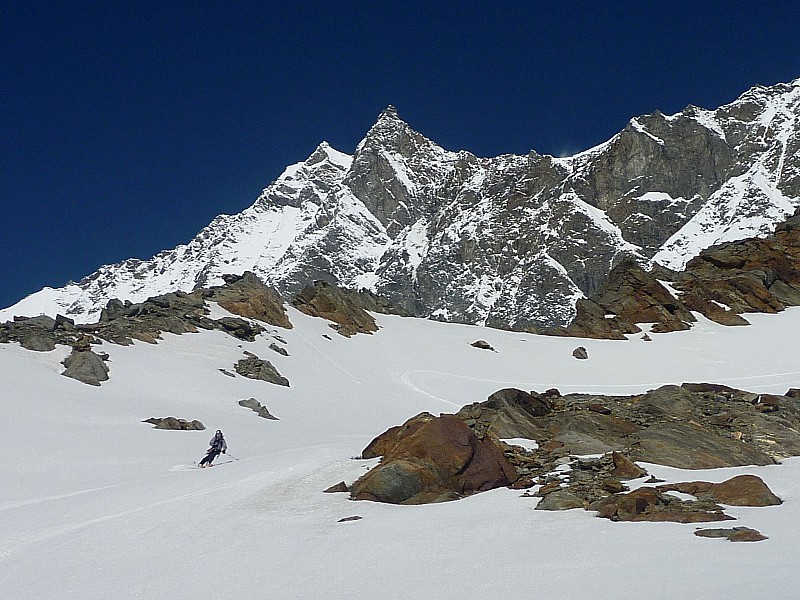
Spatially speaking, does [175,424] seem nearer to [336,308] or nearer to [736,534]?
[736,534]

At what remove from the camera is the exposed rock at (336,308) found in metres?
50.8

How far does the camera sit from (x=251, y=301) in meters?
45.3

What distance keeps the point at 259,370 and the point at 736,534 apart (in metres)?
27.0

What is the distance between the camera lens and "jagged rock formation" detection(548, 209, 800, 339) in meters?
59.2

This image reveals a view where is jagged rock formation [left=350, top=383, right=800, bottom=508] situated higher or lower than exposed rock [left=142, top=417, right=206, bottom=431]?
lower

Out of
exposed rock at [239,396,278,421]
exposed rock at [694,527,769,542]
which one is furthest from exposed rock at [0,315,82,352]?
exposed rock at [694,527,769,542]

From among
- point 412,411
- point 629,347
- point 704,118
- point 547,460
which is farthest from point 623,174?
point 547,460

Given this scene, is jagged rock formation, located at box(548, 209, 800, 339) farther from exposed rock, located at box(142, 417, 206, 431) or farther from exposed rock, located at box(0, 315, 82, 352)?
exposed rock, located at box(142, 417, 206, 431)

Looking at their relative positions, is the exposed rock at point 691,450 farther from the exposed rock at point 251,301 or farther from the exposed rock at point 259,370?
the exposed rock at point 251,301

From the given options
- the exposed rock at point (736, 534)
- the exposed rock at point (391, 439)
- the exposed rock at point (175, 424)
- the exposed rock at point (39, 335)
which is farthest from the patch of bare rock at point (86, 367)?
the exposed rock at point (736, 534)

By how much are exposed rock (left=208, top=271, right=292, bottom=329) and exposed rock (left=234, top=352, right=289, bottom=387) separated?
1106cm

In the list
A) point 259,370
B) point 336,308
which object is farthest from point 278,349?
point 336,308

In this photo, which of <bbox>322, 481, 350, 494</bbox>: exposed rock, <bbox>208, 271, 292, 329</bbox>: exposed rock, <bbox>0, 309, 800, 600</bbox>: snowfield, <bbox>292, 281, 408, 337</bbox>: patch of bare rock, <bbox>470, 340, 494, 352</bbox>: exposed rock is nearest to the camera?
<bbox>0, 309, 800, 600</bbox>: snowfield

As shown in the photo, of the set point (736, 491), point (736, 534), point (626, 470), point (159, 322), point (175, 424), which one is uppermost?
point (159, 322)
